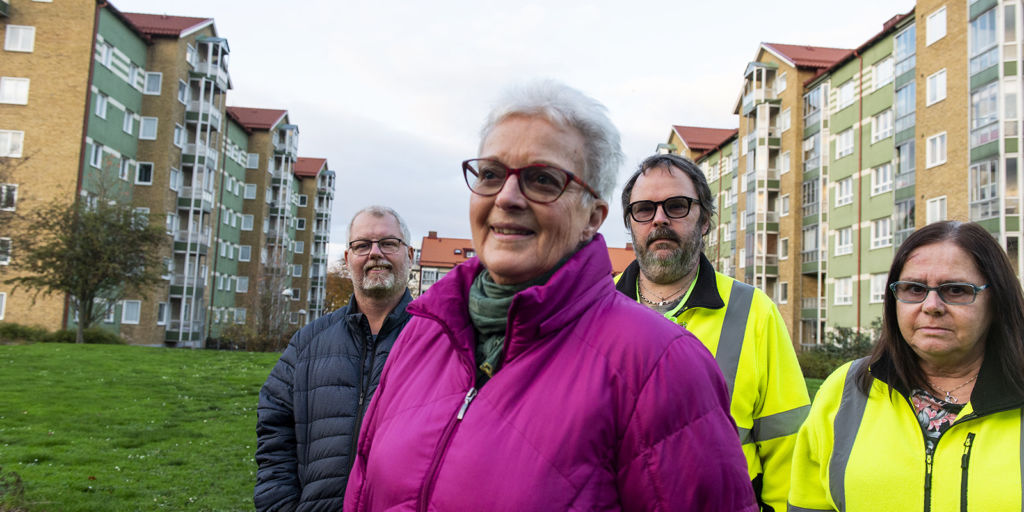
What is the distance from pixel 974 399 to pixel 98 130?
4486 centimetres

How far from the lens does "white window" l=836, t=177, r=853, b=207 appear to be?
41.2 meters

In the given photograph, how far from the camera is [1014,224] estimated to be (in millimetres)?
27047

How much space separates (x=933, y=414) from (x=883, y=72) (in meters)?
40.3

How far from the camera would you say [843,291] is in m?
40.7

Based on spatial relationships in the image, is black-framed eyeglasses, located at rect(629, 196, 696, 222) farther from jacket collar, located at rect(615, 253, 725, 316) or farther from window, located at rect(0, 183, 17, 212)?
window, located at rect(0, 183, 17, 212)

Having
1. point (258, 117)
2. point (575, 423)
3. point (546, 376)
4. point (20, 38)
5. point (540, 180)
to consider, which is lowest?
point (575, 423)

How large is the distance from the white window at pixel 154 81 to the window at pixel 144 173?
4.57 meters

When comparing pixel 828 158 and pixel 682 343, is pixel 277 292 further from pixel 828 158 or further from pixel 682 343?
pixel 682 343

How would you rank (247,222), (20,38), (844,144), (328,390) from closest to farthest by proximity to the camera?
(328,390)
(20,38)
(844,144)
(247,222)

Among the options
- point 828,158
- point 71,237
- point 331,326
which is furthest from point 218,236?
point 331,326

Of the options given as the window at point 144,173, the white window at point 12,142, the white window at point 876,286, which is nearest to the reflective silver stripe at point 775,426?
the white window at point 876,286

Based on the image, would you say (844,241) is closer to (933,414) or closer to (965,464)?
(933,414)

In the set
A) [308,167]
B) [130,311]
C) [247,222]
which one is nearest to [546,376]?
[130,311]

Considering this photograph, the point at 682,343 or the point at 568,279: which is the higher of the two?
the point at 568,279
